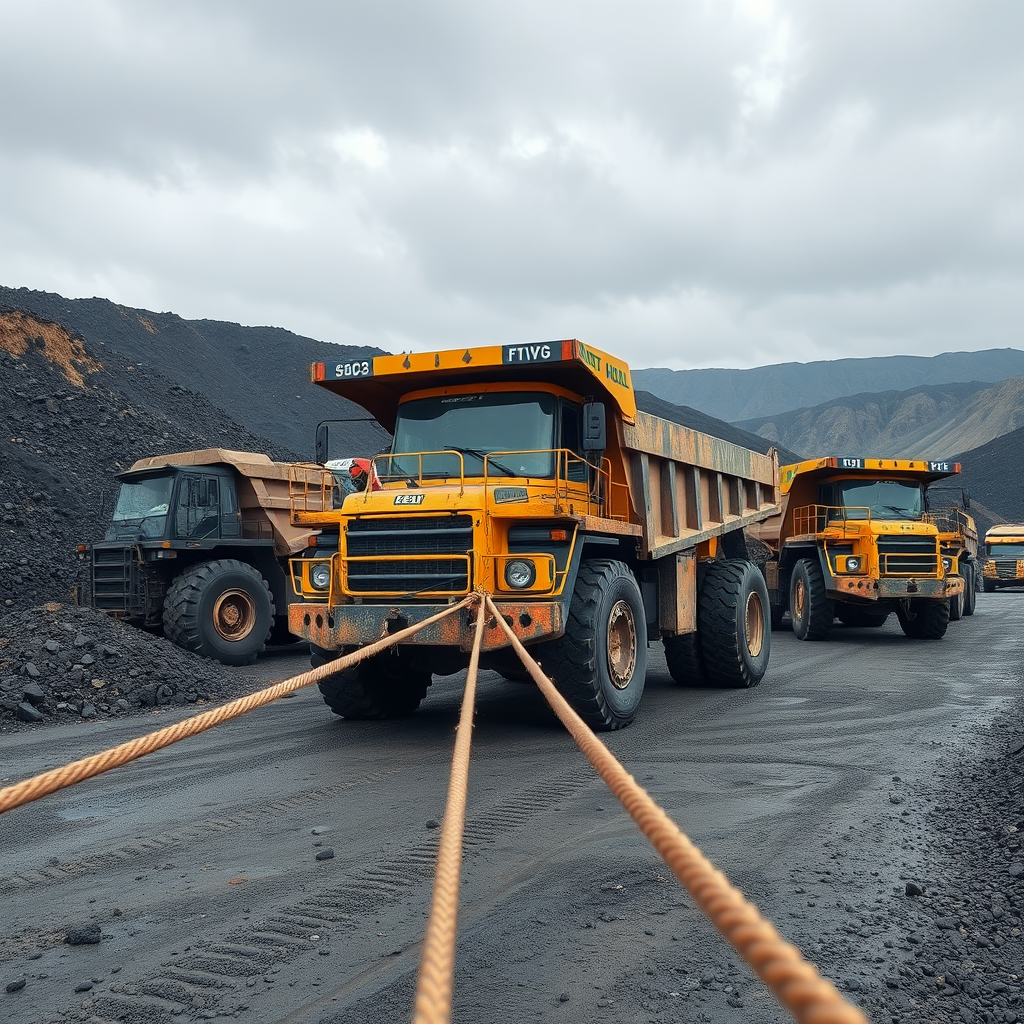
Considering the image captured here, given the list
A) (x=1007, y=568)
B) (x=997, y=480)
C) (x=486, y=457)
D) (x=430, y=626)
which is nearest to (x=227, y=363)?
(x=1007, y=568)

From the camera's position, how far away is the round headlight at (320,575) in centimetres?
735

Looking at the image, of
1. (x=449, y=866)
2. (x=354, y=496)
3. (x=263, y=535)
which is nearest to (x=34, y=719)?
(x=354, y=496)

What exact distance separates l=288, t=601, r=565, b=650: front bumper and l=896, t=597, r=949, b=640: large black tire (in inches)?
405

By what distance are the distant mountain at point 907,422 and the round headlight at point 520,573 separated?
9532 centimetres

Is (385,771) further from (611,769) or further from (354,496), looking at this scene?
(611,769)

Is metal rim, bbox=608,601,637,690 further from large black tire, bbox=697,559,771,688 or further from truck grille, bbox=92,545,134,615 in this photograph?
truck grille, bbox=92,545,134,615

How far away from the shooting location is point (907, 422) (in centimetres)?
11600

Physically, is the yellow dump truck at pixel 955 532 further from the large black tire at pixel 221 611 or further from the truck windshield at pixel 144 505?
the truck windshield at pixel 144 505

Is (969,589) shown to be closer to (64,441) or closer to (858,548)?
(858,548)

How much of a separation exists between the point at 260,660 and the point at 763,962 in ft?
41.8

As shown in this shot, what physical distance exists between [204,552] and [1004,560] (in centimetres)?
3104

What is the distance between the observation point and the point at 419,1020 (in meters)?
1.41

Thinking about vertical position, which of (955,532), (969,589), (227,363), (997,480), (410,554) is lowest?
(969,589)

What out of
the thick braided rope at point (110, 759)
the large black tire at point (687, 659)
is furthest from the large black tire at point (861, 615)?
the thick braided rope at point (110, 759)
